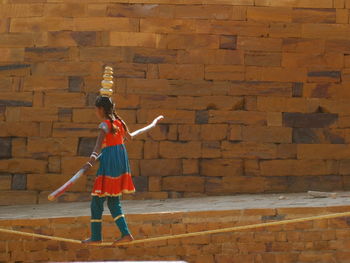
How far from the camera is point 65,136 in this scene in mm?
10453

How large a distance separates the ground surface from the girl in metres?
2.24

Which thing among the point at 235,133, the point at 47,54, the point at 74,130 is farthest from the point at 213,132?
the point at 47,54

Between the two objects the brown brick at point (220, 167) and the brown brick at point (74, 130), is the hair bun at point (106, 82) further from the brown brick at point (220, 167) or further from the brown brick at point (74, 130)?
the brown brick at point (220, 167)

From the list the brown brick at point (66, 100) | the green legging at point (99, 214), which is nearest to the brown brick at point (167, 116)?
the brown brick at point (66, 100)

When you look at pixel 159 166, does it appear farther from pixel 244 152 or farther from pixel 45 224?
pixel 45 224

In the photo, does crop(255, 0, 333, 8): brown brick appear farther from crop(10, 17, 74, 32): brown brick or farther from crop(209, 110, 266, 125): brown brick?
crop(10, 17, 74, 32): brown brick

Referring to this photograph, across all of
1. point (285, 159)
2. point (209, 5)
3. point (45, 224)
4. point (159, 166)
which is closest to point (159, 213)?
point (45, 224)

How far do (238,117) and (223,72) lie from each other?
2.26 ft

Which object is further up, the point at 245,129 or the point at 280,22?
the point at 280,22

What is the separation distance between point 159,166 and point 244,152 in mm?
1248

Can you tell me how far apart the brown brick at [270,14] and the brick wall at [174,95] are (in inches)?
0.6

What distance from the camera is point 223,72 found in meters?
10.5

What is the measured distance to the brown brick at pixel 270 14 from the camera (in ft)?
34.9

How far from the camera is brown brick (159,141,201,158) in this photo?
34.2 feet
